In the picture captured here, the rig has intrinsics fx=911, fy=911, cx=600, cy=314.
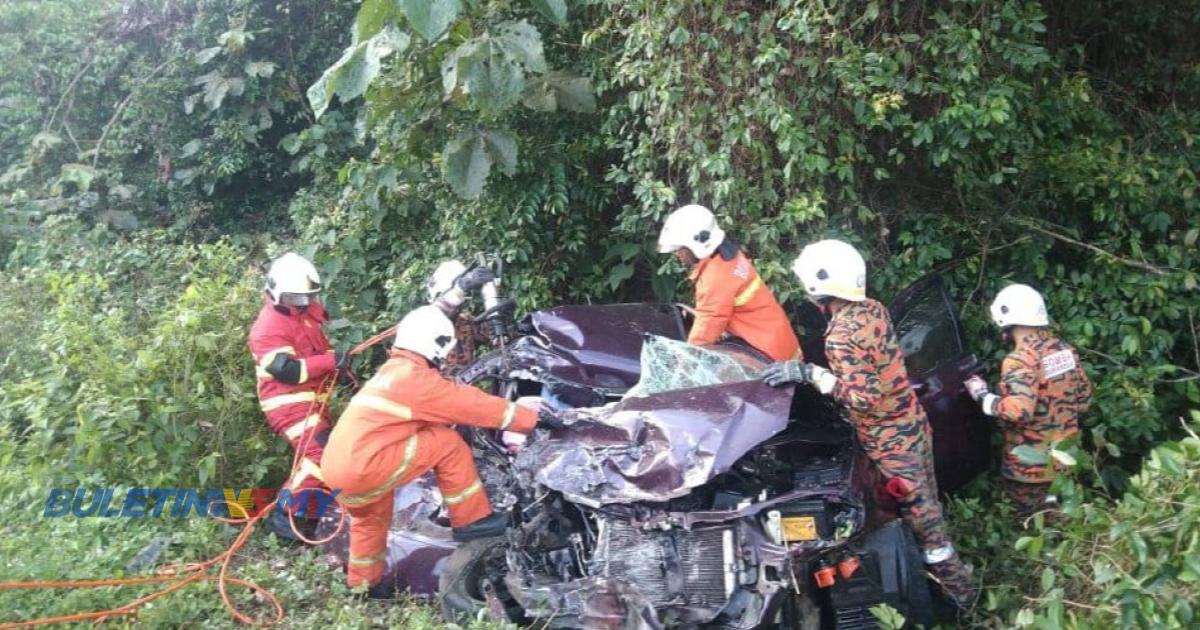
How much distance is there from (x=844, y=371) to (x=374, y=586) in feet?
8.60

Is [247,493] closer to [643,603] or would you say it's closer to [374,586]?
[374,586]

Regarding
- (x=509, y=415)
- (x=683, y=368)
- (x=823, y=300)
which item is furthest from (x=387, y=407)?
(x=823, y=300)

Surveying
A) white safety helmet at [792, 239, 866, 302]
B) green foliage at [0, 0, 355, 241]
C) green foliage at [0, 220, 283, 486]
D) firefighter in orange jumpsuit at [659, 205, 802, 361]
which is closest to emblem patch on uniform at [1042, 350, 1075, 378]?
white safety helmet at [792, 239, 866, 302]

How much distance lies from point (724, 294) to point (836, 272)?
725 mm

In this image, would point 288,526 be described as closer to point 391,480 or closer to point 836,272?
point 391,480

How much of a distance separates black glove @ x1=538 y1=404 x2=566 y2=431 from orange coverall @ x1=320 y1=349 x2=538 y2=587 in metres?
0.04

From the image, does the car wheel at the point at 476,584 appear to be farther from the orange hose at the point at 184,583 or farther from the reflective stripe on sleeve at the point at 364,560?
the orange hose at the point at 184,583

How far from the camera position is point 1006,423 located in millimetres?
4738

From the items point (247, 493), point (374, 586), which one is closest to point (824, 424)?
point (374, 586)

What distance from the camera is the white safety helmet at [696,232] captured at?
195 inches

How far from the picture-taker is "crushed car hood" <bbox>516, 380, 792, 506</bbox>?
11.6 ft

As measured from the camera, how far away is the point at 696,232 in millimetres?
4938

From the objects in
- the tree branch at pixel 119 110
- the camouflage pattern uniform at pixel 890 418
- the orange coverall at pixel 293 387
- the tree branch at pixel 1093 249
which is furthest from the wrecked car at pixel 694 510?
the tree branch at pixel 119 110

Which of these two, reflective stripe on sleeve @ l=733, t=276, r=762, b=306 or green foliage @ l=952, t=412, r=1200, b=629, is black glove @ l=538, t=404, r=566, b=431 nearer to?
reflective stripe on sleeve @ l=733, t=276, r=762, b=306
